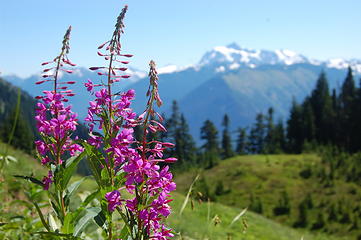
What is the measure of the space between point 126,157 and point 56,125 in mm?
546

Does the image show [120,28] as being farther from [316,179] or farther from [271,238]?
[316,179]

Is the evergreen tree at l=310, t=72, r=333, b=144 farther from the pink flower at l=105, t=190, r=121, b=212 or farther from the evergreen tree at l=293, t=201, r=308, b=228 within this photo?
the pink flower at l=105, t=190, r=121, b=212

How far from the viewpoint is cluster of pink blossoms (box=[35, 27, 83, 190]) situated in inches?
88.8

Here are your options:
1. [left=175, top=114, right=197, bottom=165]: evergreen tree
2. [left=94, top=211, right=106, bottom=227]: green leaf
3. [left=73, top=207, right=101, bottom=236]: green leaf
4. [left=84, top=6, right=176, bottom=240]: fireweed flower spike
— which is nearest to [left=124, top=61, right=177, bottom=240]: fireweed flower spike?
[left=84, top=6, right=176, bottom=240]: fireweed flower spike

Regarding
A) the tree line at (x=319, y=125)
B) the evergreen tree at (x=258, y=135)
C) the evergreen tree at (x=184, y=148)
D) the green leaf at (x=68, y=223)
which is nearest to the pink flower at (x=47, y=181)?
the green leaf at (x=68, y=223)

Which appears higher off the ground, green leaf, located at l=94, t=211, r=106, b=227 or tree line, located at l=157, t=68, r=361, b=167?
green leaf, located at l=94, t=211, r=106, b=227

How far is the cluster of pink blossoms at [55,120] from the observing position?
88.8 inches

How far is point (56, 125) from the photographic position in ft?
7.36

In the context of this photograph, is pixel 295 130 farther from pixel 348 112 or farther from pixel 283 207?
pixel 283 207

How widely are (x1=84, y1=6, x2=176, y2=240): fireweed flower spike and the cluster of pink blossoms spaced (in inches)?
7.5

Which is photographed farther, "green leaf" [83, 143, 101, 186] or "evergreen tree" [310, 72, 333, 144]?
"evergreen tree" [310, 72, 333, 144]

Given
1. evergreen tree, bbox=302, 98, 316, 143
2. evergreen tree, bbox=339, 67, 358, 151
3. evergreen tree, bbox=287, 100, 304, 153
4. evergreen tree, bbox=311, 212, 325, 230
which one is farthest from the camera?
evergreen tree, bbox=287, 100, 304, 153

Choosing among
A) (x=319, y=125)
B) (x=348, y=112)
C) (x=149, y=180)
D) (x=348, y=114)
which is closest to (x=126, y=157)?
(x=149, y=180)

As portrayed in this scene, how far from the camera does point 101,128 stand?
2.17m
